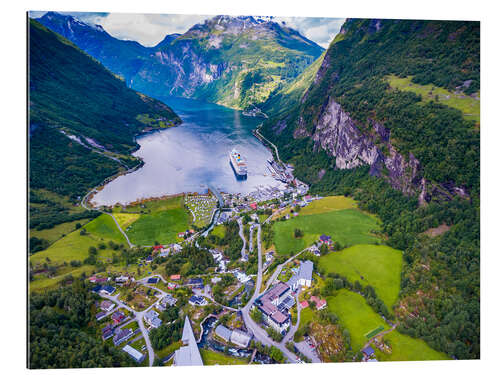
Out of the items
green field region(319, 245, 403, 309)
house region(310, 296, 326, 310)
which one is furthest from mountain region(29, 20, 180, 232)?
green field region(319, 245, 403, 309)

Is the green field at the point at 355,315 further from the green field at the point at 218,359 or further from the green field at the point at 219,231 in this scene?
the green field at the point at 219,231

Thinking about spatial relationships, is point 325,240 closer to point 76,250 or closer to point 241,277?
point 241,277

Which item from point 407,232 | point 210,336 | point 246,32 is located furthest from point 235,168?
point 246,32

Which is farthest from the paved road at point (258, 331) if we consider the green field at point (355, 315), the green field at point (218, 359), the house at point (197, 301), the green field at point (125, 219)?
the green field at point (125, 219)

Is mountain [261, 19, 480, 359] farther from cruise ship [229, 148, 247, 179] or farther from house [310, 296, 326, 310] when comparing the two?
cruise ship [229, 148, 247, 179]

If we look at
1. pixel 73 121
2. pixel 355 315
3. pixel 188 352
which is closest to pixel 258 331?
pixel 188 352

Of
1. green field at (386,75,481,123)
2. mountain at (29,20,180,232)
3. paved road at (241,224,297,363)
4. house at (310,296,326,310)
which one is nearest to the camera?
paved road at (241,224,297,363)
